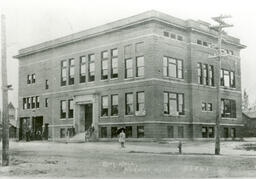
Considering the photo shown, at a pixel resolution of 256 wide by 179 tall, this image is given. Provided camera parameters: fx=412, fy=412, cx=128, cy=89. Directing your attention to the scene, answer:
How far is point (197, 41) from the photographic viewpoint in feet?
144

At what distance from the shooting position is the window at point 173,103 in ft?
131

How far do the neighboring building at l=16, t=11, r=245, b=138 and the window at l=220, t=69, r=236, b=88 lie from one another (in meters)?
0.12

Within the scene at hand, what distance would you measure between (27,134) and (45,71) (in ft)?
27.0

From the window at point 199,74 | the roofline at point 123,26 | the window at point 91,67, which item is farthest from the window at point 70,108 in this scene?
the window at point 199,74

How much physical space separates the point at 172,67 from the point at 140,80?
380 cm

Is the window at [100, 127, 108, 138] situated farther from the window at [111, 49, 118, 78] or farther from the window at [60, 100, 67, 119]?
the window at [60, 100, 67, 119]

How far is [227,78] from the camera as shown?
1935 inches

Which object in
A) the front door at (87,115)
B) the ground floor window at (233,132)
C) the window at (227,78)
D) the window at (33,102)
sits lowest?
the ground floor window at (233,132)

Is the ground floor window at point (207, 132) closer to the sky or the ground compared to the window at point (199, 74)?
closer to the ground

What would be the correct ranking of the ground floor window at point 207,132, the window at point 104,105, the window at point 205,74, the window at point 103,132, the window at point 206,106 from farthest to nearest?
the window at point 206,106
the window at point 205,74
the ground floor window at point 207,132
the window at point 104,105
the window at point 103,132

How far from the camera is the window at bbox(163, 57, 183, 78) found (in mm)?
40062

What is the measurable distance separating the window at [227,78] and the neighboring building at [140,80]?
0.39 ft

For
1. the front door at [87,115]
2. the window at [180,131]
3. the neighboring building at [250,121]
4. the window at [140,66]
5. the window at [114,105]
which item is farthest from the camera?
the neighboring building at [250,121]

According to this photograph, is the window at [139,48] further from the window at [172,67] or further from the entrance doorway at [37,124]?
the entrance doorway at [37,124]
